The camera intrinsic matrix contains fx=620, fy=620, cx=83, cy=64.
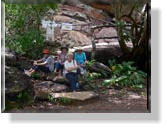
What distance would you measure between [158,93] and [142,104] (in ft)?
0.62

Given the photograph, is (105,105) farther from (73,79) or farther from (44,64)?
(44,64)

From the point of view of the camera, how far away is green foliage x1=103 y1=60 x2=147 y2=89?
602 centimetres

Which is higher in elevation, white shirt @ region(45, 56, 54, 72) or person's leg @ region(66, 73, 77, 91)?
white shirt @ region(45, 56, 54, 72)

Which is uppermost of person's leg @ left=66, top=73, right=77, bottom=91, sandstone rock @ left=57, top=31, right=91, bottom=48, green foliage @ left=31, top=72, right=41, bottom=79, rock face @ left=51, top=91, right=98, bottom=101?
sandstone rock @ left=57, top=31, right=91, bottom=48

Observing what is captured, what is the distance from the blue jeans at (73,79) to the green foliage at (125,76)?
0.28 meters

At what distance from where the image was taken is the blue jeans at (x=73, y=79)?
601cm

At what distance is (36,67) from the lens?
601cm

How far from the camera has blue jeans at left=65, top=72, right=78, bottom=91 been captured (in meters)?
6.01

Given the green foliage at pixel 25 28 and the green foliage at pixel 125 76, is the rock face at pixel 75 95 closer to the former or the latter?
the green foliage at pixel 125 76

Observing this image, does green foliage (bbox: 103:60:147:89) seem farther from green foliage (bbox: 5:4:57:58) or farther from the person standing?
green foliage (bbox: 5:4:57:58)

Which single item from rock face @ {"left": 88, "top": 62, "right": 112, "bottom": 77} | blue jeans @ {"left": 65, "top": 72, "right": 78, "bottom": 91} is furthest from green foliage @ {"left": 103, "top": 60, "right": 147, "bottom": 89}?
blue jeans @ {"left": 65, "top": 72, "right": 78, "bottom": 91}

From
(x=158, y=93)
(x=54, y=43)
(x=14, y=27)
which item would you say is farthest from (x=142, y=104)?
(x=14, y=27)

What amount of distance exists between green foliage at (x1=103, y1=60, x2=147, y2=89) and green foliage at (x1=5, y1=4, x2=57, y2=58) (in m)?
0.74
